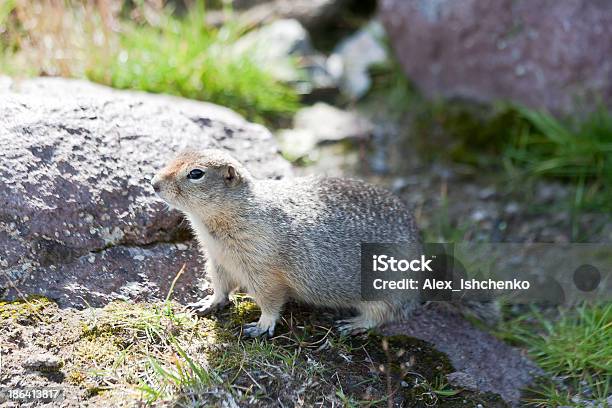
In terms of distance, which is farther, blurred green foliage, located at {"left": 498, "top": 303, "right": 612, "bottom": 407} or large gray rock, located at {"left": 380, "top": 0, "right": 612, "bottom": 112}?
large gray rock, located at {"left": 380, "top": 0, "right": 612, "bottom": 112}

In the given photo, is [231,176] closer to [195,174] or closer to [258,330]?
[195,174]

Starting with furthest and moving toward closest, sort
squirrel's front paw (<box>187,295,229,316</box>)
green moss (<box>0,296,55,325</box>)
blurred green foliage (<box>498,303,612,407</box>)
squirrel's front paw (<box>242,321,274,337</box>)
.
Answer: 1. blurred green foliage (<box>498,303,612,407</box>)
2. squirrel's front paw (<box>187,295,229,316</box>)
3. squirrel's front paw (<box>242,321,274,337</box>)
4. green moss (<box>0,296,55,325</box>)

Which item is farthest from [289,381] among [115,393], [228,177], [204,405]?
[228,177]

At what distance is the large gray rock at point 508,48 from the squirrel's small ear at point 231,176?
3.89 meters

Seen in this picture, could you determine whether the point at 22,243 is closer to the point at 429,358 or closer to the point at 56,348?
the point at 56,348

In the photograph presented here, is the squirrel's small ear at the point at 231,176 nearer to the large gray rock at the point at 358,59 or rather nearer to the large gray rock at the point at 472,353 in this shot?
the large gray rock at the point at 472,353

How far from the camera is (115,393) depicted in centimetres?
403

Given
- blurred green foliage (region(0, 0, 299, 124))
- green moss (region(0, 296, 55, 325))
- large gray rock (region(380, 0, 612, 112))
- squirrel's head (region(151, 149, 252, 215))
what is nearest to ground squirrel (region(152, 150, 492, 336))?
squirrel's head (region(151, 149, 252, 215))

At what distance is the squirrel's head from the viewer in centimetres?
448

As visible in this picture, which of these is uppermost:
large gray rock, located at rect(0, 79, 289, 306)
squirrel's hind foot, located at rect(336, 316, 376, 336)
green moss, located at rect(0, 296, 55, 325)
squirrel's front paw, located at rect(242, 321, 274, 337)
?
large gray rock, located at rect(0, 79, 289, 306)

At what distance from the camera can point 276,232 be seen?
4.65 metres

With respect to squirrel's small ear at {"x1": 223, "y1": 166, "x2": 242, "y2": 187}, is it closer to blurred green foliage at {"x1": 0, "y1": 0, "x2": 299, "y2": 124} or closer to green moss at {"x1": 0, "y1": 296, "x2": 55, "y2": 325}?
green moss at {"x1": 0, "y1": 296, "x2": 55, "y2": 325}

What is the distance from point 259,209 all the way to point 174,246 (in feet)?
2.52

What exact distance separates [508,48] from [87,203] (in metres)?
4.51
